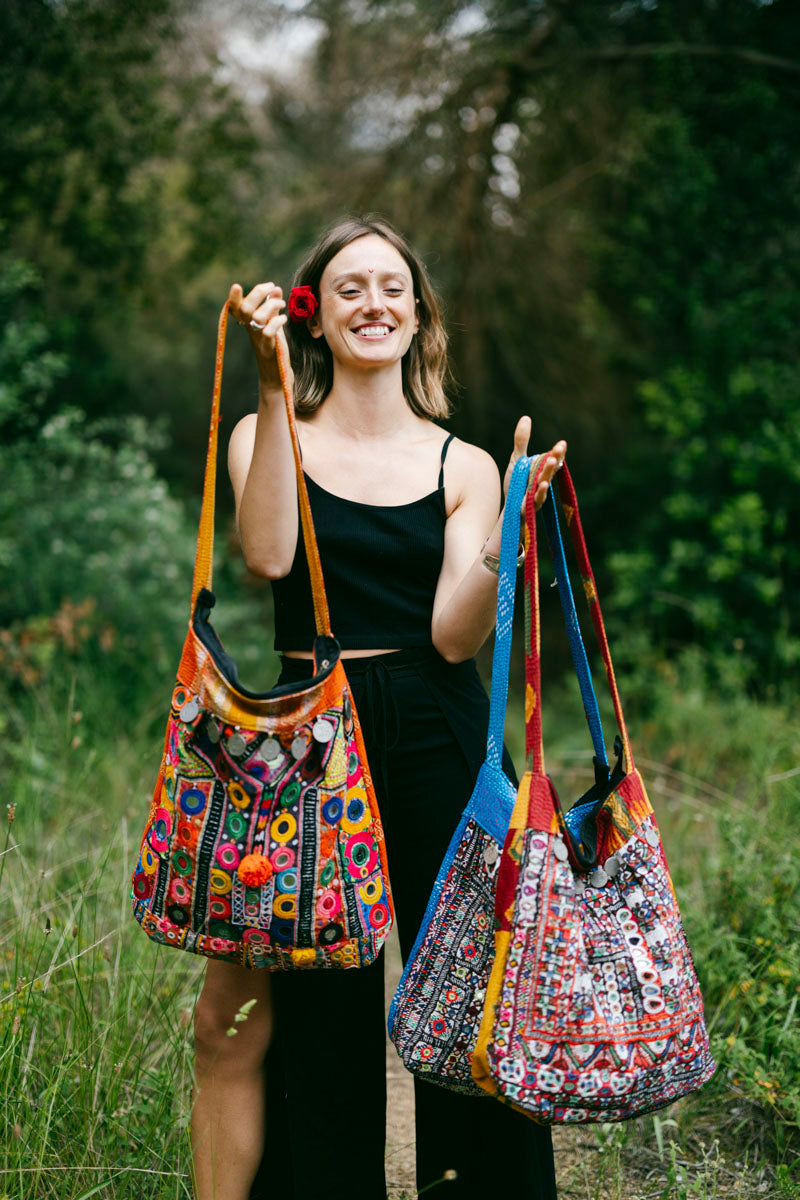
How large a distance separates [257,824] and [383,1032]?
0.65 metres

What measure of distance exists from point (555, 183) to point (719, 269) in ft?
3.72

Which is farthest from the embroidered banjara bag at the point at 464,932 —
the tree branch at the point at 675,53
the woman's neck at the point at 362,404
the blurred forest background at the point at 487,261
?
the tree branch at the point at 675,53

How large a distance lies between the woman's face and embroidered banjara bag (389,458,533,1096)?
53 cm

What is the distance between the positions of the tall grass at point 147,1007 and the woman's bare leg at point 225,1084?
0.29 feet

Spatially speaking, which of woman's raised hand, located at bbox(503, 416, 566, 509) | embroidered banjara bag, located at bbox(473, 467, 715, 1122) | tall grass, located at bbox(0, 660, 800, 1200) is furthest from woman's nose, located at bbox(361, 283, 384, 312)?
tall grass, located at bbox(0, 660, 800, 1200)

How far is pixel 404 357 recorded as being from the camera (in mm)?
2350

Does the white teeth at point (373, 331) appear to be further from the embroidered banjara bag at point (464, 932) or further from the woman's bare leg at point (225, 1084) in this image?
the woman's bare leg at point (225, 1084)

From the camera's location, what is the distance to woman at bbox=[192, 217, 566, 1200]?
193 cm

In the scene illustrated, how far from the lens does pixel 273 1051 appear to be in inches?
79.5

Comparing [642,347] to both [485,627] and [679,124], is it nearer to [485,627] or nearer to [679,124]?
[679,124]

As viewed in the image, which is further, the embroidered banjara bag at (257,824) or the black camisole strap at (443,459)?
the black camisole strap at (443,459)

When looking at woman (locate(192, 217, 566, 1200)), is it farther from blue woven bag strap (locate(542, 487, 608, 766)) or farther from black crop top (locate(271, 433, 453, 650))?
blue woven bag strap (locate(542, 487, 608, 766))

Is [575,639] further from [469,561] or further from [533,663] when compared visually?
[469,561]

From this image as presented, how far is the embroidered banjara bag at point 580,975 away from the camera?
56.9 inches
